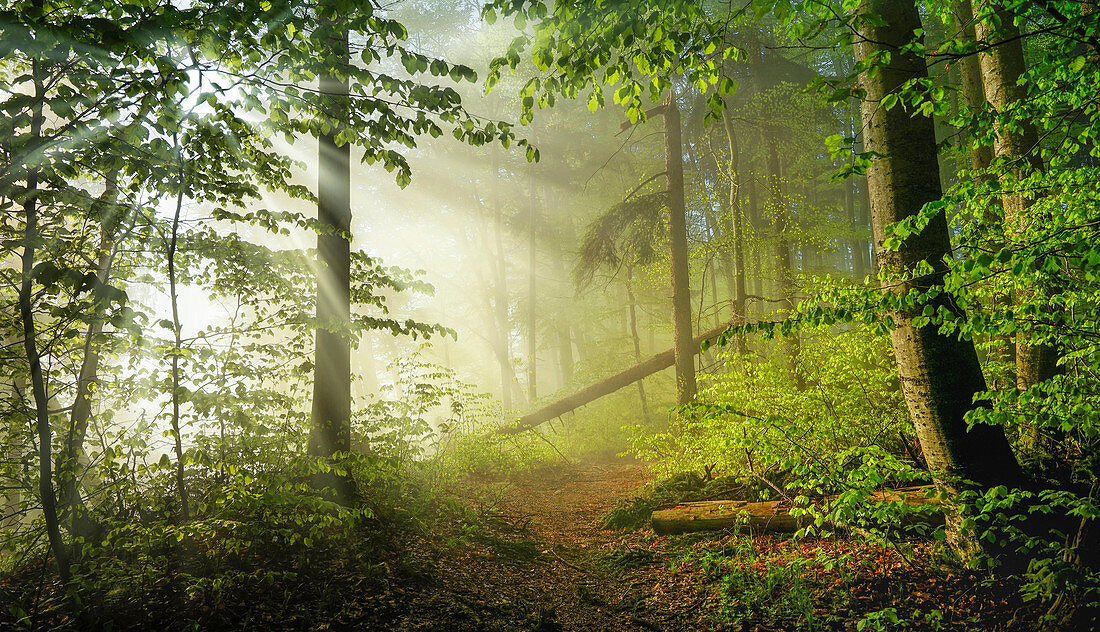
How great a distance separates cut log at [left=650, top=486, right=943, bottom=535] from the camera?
5941 mm

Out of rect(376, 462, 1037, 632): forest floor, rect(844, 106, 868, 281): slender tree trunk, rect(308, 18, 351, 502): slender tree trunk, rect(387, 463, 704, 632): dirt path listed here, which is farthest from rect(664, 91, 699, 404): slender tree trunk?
rect(844, 106, 868, 281): slender tree trunk

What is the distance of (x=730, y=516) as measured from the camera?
6391mm

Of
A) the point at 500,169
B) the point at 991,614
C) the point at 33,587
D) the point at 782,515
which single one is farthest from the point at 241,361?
the point at 500,169

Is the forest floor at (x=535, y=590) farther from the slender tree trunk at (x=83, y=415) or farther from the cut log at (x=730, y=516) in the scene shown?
the slender tree trunk at (x=83, y=415)

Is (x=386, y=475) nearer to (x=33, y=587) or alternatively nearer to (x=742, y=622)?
(x=33, y=587)

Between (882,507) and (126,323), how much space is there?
5386 millimetres

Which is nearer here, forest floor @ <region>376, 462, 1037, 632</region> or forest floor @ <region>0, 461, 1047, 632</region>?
forest floor @ <region>0, 461, 1047, 632</region>

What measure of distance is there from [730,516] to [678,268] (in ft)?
19.7

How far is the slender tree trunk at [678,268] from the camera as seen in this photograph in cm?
1091

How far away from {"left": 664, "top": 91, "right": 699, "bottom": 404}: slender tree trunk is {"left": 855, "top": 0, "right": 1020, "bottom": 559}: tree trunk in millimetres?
6451

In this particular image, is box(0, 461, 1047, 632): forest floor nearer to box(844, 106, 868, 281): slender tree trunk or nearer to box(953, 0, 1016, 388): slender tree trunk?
box(953, 0, 1016, 388): slender tree trunk

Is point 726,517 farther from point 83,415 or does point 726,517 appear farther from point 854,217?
point 854,217

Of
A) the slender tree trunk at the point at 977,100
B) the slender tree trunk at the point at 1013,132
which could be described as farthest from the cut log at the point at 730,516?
the slender tree trunk at the point at 977,100

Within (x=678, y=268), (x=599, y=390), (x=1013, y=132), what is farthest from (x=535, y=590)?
(x=599, y=390)
